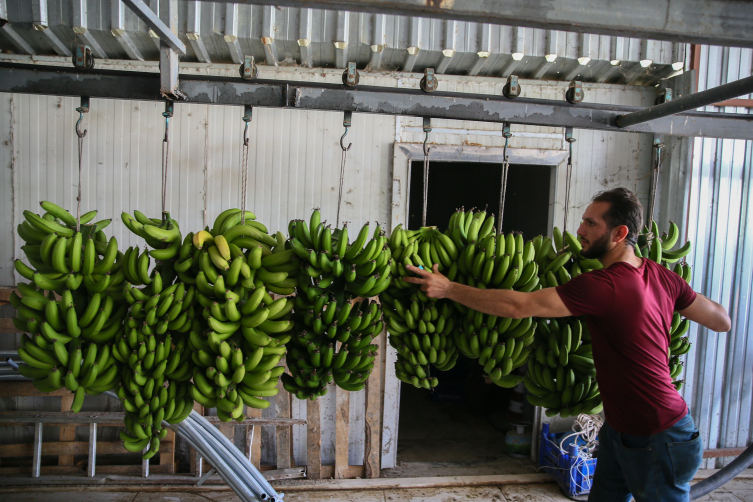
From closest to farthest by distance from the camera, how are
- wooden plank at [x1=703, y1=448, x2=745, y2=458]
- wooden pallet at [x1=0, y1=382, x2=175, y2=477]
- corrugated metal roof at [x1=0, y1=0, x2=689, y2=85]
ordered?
corrugated metal roof at [x1=0, y1=0, x2=689, y2=85] < wooden pallet at [x1=0, y1=382, x2=175, y2=477] < wooden plank at [x1=703, y1=448, x2=745, y2=458]

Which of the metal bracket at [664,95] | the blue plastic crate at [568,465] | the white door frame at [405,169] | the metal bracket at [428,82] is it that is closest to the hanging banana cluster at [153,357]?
the metal bracket at [428,82]

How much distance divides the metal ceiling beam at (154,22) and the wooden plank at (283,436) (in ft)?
9.69

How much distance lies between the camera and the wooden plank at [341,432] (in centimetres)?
386

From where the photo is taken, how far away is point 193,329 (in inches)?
65.9

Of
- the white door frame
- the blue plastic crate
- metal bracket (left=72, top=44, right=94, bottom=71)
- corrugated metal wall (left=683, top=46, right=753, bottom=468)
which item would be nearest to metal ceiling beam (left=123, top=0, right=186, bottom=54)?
metal bracket (left=72, top=44, right=94, bottom=71)

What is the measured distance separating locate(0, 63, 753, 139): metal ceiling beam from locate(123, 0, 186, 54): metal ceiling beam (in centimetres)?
21

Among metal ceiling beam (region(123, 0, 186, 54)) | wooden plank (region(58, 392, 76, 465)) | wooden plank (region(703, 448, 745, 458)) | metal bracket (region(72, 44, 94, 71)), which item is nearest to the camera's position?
metal ceiling beam (region(123, 0, 186, 54))

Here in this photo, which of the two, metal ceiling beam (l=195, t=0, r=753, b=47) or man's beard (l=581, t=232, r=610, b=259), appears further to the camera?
man's beard (l=581, t=232, r=610, b=259)

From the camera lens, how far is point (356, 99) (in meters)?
1.91

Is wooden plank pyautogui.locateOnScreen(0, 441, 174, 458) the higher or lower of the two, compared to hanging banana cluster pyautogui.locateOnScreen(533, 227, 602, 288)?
lower

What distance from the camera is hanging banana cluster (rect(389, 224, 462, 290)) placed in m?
1.85

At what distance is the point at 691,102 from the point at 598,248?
2.30ft

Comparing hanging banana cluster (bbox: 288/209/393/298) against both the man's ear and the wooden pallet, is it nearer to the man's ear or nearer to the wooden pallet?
the man's ear

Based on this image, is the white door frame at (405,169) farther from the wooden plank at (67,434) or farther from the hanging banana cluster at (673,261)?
A: the wooden plank at (67,434)
